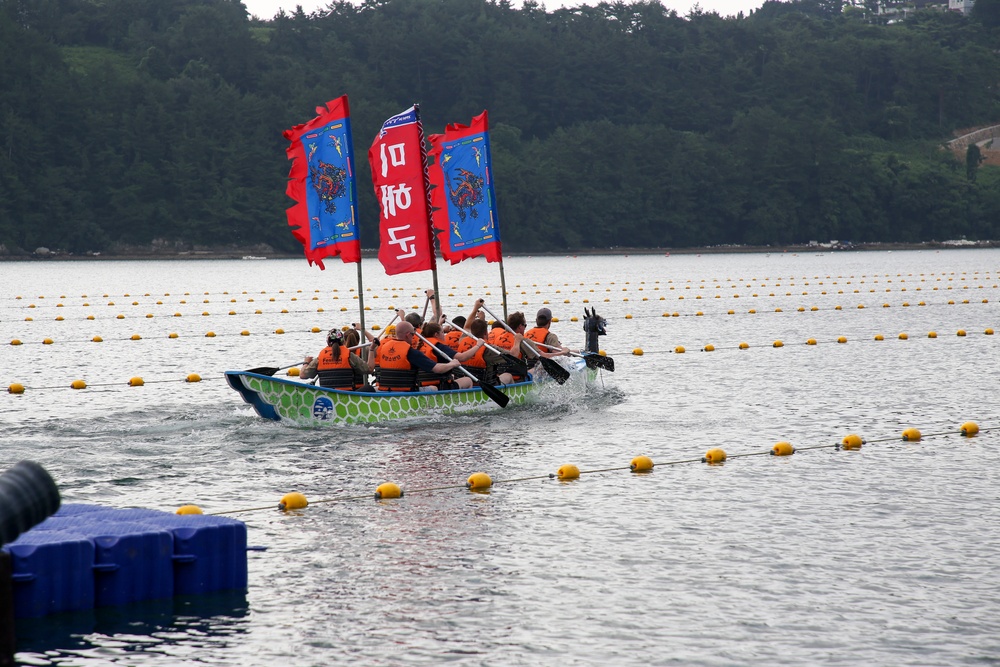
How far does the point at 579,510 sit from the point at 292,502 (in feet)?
10.2

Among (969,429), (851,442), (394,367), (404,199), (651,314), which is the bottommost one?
(969,429)

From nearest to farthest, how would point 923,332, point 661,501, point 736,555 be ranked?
point 736,555
point 661,501
point 923,332

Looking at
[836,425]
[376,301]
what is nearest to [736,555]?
[836,425]

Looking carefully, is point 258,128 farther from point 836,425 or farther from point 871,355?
point 836,425

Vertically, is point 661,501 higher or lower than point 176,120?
lower

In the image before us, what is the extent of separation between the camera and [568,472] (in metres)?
16.1

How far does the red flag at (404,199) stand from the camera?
853 inches

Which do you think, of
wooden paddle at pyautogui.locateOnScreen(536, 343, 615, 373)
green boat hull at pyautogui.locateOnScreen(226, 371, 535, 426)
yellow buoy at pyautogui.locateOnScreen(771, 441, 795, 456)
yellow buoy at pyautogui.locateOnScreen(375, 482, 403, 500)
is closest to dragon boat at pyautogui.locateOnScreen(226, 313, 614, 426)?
green boat hull at pyautogui.locateOnScreen(226, 371, 535, 426)

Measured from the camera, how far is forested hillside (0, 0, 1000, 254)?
12775 cm

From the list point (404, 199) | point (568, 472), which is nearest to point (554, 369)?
point (404, 199)

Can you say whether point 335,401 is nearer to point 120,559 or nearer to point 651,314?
point 120,559

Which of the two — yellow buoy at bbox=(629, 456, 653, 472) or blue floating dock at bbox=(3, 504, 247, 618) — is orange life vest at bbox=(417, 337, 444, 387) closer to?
yellow buoy at bbox=(629, 456, 653, 472)

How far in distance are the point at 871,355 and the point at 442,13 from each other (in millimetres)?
141315

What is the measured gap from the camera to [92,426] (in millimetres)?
19891
